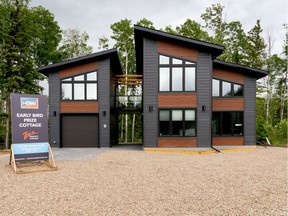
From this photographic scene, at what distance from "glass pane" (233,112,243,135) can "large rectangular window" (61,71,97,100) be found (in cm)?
956

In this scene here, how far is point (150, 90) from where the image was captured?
13.4 m

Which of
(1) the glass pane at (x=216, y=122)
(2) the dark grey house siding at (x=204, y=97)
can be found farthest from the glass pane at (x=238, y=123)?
(2) the dark grey house siding at (x=204, y=97)

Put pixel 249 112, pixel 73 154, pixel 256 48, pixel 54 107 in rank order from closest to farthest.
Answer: pixel 73 154
pixel 54 107
pixel 249 112
pixel 256 48

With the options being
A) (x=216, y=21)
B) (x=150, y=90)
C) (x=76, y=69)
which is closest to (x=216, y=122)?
(x=150, y=90)

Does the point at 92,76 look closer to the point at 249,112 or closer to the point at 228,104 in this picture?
the point at 228,104

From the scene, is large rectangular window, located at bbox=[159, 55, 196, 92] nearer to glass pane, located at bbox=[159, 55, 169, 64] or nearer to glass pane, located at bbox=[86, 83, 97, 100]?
glass pane, located at bbox=[159, 55, 169, 64]

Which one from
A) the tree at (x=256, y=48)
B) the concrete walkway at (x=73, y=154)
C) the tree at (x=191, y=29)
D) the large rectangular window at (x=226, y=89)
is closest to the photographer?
the concrete walkway at (x=73, y=154)

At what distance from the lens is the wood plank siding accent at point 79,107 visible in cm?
1455

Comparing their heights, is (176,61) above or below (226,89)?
above

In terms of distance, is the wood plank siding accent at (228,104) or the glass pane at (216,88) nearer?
the wood plank siding accent at (228,104)

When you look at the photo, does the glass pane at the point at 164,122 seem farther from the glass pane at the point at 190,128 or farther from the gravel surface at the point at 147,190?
the gravel surface at the point at 147,190

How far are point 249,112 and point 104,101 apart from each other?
980cm

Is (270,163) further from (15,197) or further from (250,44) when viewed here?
(250,44)

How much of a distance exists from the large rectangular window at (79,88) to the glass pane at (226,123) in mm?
8821
